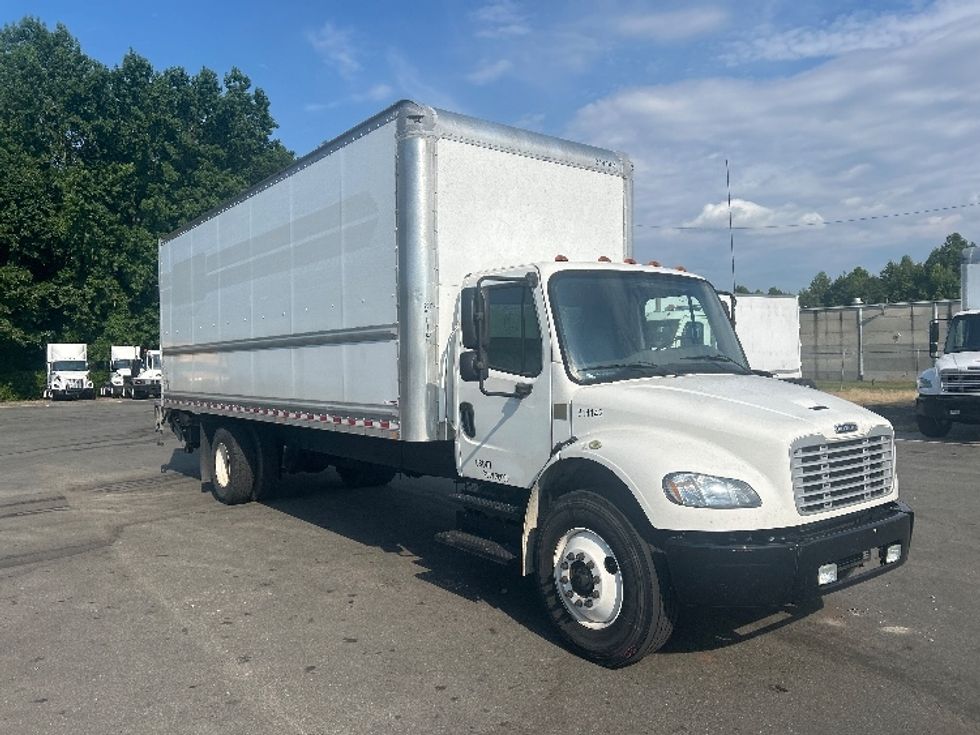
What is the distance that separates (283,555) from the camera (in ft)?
25.7

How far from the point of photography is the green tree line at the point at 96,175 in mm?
40844

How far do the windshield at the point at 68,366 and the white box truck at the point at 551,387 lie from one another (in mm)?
35217

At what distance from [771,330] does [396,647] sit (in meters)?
18.8

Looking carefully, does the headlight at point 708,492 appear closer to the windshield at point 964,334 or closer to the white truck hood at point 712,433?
the white truck hood at point 712,433

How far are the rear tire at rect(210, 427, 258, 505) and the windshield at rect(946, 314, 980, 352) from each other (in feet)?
44.2

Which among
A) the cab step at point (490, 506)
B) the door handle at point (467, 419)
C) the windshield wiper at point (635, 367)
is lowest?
the cab step at point (490, 506)

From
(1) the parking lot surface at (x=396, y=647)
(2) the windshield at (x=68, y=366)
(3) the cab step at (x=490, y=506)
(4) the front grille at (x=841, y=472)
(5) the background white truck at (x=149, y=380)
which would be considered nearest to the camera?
(1) the parking lot surface at (x=396, y=647)

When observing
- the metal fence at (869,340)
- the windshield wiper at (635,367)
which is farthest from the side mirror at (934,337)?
the metal fence at (869,340)

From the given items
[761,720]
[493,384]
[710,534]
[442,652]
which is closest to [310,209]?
[493,384]

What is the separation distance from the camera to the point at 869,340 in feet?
117

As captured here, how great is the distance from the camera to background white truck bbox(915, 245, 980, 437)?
50.7ft

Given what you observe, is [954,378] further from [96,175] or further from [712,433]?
[96,175]

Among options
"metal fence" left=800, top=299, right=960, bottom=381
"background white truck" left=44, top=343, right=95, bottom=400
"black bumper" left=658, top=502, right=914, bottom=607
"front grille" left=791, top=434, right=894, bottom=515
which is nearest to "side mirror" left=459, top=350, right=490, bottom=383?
"black bumper" left=658, top=502, right=914, bottom=607

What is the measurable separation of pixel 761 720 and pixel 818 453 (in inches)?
57.5
